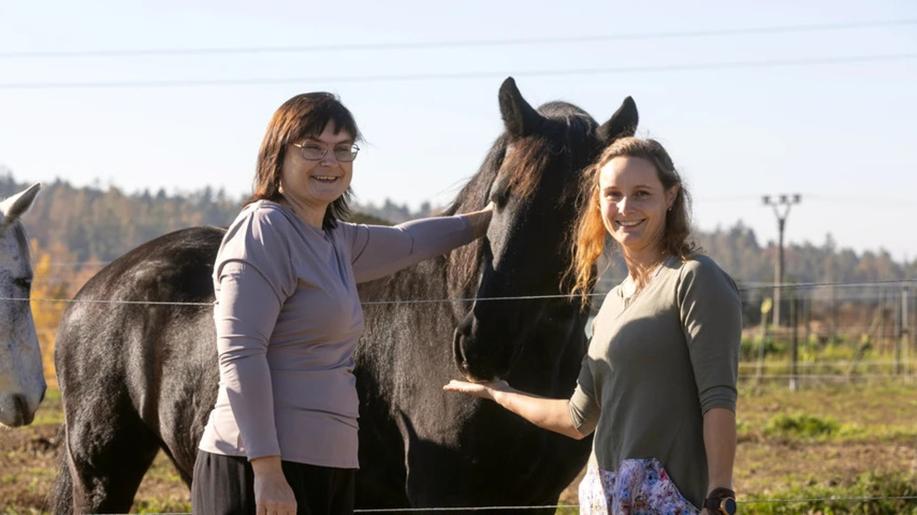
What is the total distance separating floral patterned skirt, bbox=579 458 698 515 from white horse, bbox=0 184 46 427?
7.42 feet

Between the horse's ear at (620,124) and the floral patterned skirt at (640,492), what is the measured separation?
1372mm

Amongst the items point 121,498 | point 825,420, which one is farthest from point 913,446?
point 121,498

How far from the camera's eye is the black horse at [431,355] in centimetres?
370

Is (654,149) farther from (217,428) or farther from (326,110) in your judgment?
(217,428)

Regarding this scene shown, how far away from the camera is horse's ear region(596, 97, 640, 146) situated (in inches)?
151

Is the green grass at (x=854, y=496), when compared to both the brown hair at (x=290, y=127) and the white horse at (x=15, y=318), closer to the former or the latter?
the white horse at (x=15, y=318)

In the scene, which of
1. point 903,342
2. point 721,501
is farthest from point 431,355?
point 903,342

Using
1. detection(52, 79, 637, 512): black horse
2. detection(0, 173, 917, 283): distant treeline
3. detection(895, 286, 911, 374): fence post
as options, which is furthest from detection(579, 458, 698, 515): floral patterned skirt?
detection(0, 173, 917, 283): distant treeline

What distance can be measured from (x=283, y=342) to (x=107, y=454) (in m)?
3.03

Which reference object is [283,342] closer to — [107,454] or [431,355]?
[431,355]

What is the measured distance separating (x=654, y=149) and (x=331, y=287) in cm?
90

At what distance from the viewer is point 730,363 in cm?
269

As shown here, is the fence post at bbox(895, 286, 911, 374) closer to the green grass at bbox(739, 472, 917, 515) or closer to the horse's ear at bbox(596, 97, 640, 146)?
the green grass at bbox(739, 472, 917, 515)

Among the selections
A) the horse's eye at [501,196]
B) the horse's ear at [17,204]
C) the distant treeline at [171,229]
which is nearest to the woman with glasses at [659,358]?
the horse's eye at [501,196]
